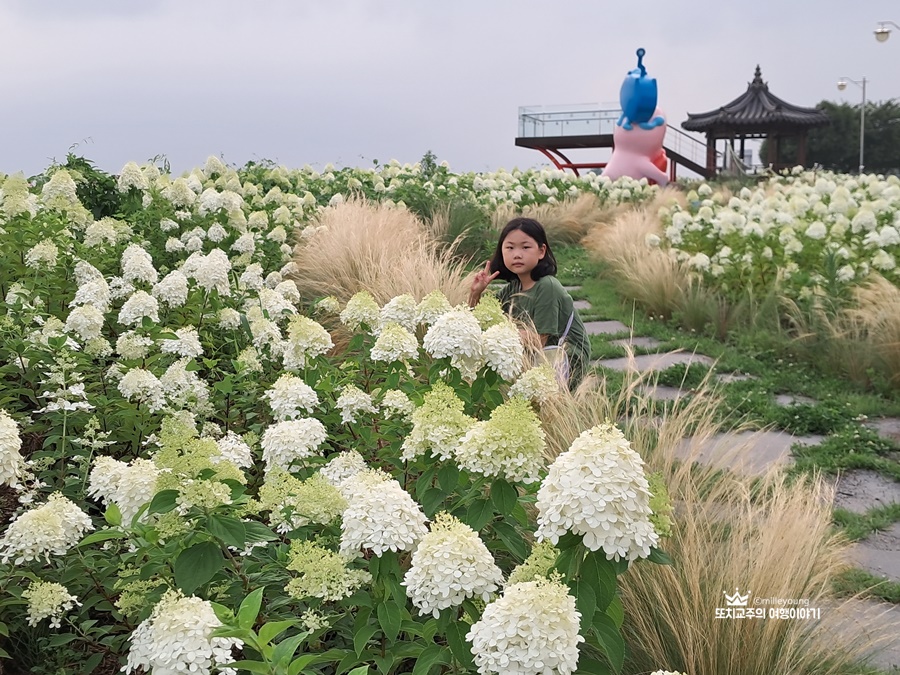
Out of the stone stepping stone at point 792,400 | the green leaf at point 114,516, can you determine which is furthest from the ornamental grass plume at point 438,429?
the stone stepping stone at point 792,400

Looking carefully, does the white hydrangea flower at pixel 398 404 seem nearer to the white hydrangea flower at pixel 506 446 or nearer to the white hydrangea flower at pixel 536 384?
the white hydrangea flower at pixel 536 384

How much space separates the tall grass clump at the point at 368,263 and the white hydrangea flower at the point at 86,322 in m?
2.16

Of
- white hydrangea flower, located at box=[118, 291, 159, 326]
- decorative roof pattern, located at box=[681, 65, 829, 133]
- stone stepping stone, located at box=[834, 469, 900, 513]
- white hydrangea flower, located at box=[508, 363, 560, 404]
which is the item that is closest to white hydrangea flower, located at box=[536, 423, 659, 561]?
white hydrangea flower, located at box=[508, 363, 560, 404]

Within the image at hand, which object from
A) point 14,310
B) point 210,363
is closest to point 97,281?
point 14,310

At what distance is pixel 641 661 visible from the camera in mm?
2426

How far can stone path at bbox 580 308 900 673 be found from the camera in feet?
9.50

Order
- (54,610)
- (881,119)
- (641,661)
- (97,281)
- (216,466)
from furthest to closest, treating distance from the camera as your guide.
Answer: (881,119), (97,281), (641,661), (54,610), (216,466)

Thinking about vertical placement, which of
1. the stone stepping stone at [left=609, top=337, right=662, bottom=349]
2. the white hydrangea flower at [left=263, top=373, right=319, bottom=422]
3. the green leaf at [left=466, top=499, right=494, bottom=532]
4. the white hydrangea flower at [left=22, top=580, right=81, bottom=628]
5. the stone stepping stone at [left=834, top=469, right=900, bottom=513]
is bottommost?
the stone stepping stone at [left=834, top=469, right=900, bottom=513]

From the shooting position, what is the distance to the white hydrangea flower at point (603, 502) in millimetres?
1501

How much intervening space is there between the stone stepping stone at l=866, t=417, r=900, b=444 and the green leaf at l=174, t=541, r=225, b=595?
184 inches

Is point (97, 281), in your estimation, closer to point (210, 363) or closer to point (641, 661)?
point (210, 363)

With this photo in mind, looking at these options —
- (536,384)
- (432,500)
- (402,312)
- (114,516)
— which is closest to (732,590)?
(536,384)

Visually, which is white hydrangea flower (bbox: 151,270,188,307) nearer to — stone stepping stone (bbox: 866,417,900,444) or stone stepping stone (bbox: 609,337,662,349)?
stone stepping stone (bbox: 609,337,662,349)

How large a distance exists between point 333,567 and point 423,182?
35.6ft
